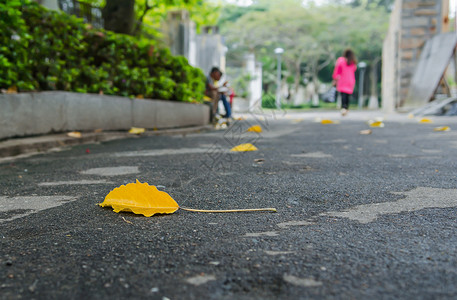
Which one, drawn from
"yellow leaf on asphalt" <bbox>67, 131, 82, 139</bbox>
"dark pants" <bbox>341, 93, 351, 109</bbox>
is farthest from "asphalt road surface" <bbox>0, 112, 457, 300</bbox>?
"dark pants" <bbox>341, 93, 351, 109</bbox>

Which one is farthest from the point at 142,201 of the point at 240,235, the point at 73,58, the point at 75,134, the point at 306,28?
the point at 306,28

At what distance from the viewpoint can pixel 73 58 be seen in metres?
5.54

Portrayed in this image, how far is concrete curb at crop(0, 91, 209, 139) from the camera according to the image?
432 cm

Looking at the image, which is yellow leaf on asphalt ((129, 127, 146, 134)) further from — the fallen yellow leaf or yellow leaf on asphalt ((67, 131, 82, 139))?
the fallen yellow leaf

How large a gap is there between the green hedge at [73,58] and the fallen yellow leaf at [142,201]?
309cm

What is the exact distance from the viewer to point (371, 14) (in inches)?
1283

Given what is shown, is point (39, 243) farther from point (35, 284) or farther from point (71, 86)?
point (71, 86)

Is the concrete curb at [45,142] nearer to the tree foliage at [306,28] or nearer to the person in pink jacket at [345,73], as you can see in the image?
the person in pink jacket at [345,73]

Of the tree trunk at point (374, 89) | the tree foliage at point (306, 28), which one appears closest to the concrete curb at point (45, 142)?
the tree foliage at point (306, 28)

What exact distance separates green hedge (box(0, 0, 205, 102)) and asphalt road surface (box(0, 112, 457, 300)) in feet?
6.19

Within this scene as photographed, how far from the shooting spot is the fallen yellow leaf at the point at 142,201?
6.20ft

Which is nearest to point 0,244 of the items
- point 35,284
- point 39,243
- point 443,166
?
point 39,243

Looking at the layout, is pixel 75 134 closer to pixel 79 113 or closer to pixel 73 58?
pixel 79 113

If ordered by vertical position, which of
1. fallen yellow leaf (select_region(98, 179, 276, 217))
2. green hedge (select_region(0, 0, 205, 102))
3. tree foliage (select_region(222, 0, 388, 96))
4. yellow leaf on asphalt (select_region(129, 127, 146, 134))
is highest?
tree foliage (select_region(222, 0, 388, 96))
